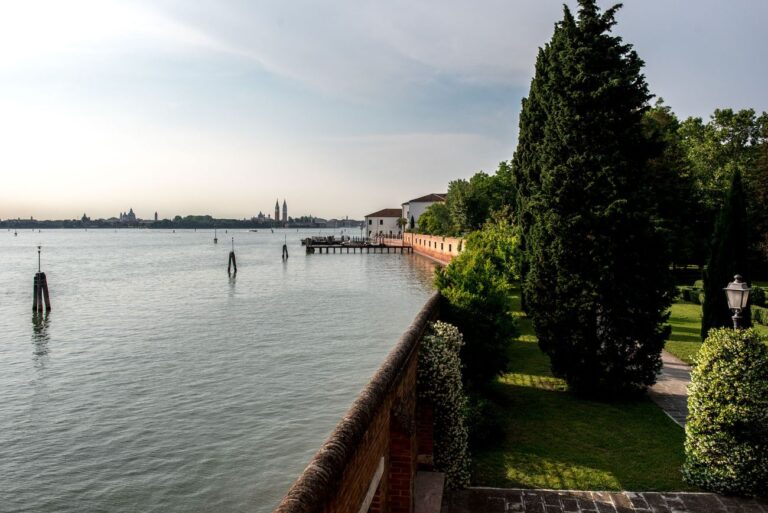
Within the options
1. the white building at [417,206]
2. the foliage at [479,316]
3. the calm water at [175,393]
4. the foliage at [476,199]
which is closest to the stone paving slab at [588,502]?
the foliage at [479,316]

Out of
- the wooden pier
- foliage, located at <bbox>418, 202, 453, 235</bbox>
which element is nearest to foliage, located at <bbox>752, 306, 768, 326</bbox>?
foliage, located at <bbox>418, 202, 453, 235</bbox>

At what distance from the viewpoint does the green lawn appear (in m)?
20.3

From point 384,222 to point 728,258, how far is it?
412 ft

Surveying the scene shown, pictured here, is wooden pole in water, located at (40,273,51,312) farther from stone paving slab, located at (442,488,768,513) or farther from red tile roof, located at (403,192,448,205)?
red tile roof, located at (403,192,448,205)

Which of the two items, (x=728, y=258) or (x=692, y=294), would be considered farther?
(x=692, y=294)

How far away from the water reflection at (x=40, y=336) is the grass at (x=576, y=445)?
20986 mm

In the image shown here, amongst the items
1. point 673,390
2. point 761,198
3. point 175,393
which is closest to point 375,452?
point 673,390

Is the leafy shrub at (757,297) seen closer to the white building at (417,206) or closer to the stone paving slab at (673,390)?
the stone paving slab at (673,390)

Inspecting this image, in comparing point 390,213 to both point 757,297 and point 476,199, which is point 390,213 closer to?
point 476,199

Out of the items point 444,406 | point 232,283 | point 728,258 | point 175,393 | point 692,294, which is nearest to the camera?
point 444,406

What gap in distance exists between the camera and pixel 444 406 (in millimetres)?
9688

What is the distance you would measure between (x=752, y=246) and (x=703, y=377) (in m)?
34.7

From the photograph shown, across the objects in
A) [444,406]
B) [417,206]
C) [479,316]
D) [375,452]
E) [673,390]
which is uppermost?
[417,206]

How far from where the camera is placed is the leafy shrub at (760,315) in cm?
2575
